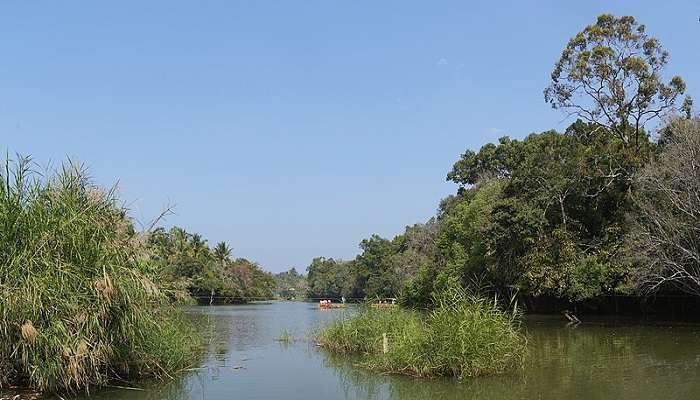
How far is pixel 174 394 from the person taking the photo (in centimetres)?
1280

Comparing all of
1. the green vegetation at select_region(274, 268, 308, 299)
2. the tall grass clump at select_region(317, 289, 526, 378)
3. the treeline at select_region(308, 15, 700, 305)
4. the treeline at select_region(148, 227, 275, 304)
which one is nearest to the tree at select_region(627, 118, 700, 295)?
the treeline at select_region(308, 15, 700, 305)

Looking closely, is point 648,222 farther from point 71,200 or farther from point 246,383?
point 71,200

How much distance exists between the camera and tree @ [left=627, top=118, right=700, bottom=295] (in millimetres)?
24328

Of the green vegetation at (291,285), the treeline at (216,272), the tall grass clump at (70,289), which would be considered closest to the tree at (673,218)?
the tall grass clump at (70,289)

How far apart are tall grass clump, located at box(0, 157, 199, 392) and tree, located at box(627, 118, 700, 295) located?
19.9 m

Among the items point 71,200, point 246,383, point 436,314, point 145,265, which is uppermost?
point 71,200

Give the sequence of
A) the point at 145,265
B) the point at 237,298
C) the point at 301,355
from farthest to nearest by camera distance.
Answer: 1. the point at 237,298
2. the point at 301,355
3. the point at 145,265

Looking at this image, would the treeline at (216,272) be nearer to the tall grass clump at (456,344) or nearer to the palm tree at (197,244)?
the palm tree at (197,244)

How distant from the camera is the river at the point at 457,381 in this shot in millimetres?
12508

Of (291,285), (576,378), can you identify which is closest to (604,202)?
(576,378)

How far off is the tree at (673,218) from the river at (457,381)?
140 inches

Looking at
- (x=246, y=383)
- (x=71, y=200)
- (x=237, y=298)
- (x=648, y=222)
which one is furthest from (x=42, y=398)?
(x=237, y=298)

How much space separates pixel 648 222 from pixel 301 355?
16.0m

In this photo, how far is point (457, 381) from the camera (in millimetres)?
13492
